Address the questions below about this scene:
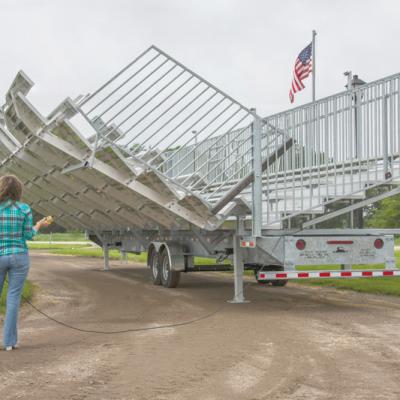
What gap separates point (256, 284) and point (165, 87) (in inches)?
269

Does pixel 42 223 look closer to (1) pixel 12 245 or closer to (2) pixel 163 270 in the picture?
(1) pixel 12 245

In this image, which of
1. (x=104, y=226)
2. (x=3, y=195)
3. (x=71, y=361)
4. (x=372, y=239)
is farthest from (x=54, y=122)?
(x=104, y=226)

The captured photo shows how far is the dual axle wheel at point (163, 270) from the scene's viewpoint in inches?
567

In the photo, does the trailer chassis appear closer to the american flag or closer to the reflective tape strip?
the reflective tape strip

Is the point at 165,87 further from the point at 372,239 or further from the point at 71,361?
the point at 71,361

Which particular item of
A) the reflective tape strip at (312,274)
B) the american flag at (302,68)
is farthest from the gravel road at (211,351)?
the american flag at (302,68)

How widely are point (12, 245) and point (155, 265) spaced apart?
8447 mm

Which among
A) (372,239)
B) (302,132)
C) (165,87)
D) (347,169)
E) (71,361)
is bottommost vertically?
(71,361)

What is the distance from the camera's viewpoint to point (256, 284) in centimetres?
1616

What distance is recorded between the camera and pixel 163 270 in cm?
1505

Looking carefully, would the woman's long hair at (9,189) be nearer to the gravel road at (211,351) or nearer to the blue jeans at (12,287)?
Answer: the blue jeans at (12,287)

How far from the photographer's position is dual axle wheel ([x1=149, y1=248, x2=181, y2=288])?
14.4 meters

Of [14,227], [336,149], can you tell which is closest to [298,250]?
[336,149]

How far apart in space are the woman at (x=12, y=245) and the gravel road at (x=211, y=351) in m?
0.38
